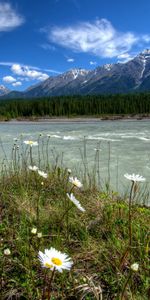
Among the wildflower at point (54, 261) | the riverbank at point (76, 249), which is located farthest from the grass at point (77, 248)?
the wildflower at point (54, 261)

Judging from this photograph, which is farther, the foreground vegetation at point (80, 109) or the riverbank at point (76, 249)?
the foreground vegetation at point (80, 109)

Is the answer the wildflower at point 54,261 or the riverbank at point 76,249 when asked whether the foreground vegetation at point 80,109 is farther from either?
the wildflower at point 54,261

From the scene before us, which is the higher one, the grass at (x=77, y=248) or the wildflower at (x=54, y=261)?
the wildflower at (x=54, y=261)

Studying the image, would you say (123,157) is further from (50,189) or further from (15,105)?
(15,105)

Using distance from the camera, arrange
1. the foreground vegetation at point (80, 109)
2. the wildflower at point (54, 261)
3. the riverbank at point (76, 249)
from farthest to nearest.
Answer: the foreground vegetation at point (80, 109)
the riverbank at point (76, 249)
the wildflower at point (54, 261)

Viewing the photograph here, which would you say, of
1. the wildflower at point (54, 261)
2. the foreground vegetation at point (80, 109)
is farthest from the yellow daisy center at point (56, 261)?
the foreground vegetation at point (80, 109)

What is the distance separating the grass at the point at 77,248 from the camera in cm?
260

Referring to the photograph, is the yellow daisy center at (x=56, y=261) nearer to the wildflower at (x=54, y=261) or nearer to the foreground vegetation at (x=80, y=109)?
the wildflower at (x=54, y=261)

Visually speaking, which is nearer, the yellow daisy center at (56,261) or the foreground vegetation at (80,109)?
the yellow daisy center at (56,261)

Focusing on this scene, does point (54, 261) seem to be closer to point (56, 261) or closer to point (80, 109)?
point (56, 261)

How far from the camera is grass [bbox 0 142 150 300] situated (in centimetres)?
260

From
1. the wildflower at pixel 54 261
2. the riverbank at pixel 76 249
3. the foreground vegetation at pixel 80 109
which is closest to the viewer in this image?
the wildflower at pixel 54 261

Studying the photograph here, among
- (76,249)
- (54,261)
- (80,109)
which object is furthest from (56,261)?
(80,109)

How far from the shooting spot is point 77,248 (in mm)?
3391
